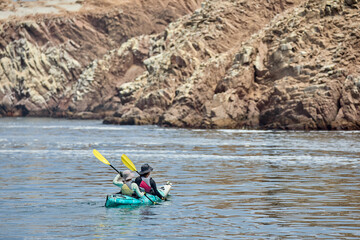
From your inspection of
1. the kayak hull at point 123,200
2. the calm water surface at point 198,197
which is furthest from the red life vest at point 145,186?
the calm water surface at point 198,197

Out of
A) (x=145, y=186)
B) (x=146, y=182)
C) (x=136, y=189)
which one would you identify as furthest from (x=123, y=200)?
(x=146, y=182)

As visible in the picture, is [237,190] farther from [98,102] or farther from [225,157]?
[98,102]

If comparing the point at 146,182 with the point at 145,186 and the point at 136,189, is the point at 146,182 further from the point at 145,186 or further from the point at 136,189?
the point at 136,189

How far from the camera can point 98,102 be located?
6870 inches

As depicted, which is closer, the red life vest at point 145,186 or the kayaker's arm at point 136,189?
the kayaker's arm at point 136,189

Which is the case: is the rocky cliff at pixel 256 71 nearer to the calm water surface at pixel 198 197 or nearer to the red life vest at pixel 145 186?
the calm water surface at pixel 198 197

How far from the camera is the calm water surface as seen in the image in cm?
1936

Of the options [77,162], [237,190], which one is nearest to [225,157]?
[77,162]

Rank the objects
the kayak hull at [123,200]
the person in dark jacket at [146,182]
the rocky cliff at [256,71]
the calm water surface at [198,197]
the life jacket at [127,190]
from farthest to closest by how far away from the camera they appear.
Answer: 1. the rocky cliff at [256,71]
2. the person in dark jacket at [146,182]
3. the life jacket at [127,190]
4. the kayak hull at [123,200]
5. the calm water surface at [198,197]

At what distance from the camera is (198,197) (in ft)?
87.5

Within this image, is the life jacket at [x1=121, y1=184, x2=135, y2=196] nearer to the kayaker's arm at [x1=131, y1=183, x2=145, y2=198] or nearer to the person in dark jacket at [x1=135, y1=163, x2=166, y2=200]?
the kayaker's arm at [x1=131, y1=183, x2=145, y2=198]

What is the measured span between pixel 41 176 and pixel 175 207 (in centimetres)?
1202

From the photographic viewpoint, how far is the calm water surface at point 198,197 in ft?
63.5

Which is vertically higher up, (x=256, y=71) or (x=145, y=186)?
(x=145, y=186)
